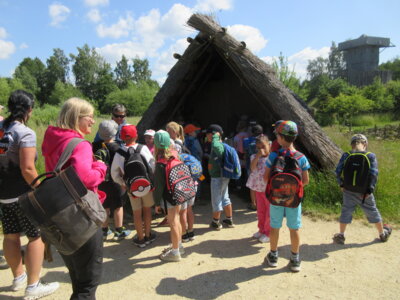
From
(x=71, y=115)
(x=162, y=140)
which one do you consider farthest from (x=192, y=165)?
(x=71, y=115)

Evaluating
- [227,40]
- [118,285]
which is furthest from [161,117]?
[118,285]

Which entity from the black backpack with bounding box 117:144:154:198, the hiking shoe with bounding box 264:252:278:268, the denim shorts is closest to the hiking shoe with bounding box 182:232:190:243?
the black backpack with bounding box 117:144:154:198

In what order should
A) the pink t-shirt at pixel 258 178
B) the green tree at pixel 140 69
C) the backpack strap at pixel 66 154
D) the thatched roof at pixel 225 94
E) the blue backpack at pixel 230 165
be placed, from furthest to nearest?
the green tree at pixel 140 69 < the thatched roof at pixel 225 94 < the blue backpack at pixel 230 165 < the pink t-shirt at pixel 258 178 < the backpack strap at pixel 66 154

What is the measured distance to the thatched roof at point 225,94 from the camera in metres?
5.05

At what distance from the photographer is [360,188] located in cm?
363

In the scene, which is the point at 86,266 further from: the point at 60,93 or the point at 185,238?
the point at 60,93

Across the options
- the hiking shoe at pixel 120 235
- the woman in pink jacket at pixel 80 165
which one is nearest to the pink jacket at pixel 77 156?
the woman in pink jacket at pixel 80 165

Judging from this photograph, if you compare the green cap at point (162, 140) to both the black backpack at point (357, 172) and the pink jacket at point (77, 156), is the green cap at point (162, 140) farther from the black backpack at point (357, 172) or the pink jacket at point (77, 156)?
the black backpack at point (357, 172)

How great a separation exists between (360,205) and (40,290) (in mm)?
Answer: 4021

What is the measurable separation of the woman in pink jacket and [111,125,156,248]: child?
1.27 m

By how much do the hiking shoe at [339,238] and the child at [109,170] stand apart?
307 cm

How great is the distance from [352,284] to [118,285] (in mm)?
2528

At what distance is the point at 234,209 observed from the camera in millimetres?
5391

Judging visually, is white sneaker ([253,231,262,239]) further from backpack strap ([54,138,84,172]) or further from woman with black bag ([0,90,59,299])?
backpack strap ([54,138,84,172])
